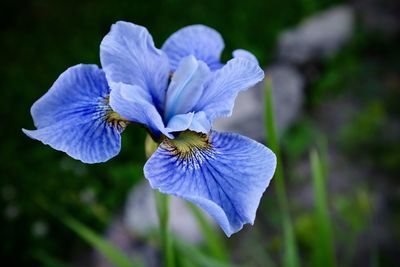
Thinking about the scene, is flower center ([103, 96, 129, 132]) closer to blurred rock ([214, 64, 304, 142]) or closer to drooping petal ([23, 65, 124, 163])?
drooping petal ([23, 65, 124, 163])

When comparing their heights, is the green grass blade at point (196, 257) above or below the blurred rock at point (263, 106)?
above

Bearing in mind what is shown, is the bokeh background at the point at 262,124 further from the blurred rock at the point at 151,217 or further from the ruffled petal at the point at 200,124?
the ruffled petal at the point at 200,124

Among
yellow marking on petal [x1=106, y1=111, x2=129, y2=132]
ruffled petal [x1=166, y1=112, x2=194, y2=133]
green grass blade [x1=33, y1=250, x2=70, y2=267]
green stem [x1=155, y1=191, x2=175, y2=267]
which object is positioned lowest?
green grass blade [x1=33, y1=250, x2=70, y2=267]

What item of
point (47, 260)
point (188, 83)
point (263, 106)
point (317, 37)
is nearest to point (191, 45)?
point (188, 83)

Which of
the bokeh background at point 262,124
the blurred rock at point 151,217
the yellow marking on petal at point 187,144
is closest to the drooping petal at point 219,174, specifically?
the yellow marking on petal at point 187,144

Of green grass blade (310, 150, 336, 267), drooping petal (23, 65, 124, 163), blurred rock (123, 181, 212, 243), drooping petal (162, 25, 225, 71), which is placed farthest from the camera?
blurred rock (123, 181, 212, 243)

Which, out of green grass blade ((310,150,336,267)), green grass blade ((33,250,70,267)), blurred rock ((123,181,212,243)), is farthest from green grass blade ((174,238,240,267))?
blurred rock ((123,181,212,243))

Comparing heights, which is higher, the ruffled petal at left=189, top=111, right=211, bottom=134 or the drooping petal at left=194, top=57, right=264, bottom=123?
the drooping petal at left=194, top=57, right=264, bottom=123

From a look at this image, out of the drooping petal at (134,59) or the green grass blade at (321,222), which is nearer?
the drooping petal at (134,59)

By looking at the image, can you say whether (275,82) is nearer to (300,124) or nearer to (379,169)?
(300,124)
